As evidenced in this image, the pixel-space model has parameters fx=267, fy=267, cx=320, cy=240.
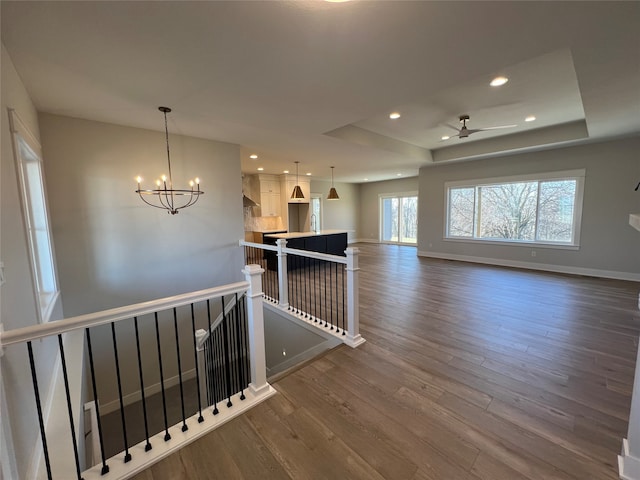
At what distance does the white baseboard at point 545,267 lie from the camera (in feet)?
16.8

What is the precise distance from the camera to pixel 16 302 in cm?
167

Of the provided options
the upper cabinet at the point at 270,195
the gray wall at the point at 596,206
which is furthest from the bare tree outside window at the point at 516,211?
the upper cabinet at the point at 270,195

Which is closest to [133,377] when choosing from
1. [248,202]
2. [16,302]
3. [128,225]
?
[128,225]

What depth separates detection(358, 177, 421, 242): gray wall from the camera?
10.8 metres

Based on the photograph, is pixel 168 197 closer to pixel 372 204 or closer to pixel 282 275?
pixel 282 275

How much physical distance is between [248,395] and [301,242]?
4.13 m

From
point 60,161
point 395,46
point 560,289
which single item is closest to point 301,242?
point 60,161

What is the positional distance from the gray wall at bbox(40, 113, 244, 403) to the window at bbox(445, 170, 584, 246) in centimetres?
587

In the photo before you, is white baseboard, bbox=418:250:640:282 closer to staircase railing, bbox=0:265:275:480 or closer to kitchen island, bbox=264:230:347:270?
kitchen island, bbox=264:230:347:270

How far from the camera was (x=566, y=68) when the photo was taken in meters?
2.81

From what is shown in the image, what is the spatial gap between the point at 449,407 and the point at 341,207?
31.8ft

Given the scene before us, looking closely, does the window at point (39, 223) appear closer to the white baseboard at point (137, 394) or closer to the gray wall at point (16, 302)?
the gray wall at point (16, 302)

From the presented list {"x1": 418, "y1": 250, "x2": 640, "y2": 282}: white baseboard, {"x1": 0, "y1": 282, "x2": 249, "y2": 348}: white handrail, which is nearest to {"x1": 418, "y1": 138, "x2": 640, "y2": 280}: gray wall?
{"x1": 418, "y1": 250, "x2": 640, "y2": 282}: white baseboard

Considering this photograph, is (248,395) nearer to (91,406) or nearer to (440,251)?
(91,406)
